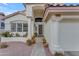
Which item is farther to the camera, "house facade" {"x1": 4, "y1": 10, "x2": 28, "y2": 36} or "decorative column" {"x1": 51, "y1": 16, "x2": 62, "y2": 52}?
"house facade" {"x1": 4, "y1": 10, "x2": 28, "y2": 36}

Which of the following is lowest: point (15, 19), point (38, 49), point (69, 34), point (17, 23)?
point (38, 49)

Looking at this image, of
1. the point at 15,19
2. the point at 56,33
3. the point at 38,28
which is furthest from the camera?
the point at 15,19

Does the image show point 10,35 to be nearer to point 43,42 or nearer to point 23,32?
point 23,32

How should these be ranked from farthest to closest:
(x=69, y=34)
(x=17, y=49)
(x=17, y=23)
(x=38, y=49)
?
(x=17, y=23) → (x=38, y=49) → (x=17, y=49) → (x=69, y=34)

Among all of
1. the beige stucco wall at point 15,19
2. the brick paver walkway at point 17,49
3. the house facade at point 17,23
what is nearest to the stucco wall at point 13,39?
the brick paver walkway at point 17,49

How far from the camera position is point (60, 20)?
7.07 meters

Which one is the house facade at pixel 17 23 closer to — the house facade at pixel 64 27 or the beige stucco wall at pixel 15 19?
the beige stucco wall at pixel 15 19

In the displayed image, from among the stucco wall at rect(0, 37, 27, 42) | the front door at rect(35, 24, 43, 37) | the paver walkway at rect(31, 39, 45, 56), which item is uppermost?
the front door at rect(35, 24, 43, 37)

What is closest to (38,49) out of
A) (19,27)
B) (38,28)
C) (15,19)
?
(38,28)

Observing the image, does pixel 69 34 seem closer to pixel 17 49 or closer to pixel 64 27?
pixel 64 27

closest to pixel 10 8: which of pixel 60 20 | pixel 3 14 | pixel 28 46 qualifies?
pixel 3 14

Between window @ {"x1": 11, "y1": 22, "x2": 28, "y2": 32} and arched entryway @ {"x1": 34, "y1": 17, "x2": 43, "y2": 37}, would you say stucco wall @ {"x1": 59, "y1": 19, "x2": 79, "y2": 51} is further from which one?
window @ {"x1": 11, "y1": 22, "x2": 28, "y2": 32}

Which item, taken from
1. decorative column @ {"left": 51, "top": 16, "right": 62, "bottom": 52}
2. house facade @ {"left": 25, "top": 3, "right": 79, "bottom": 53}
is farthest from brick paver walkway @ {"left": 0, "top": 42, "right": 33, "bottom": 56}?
house facade @ {"left": 25, "top": 3, "right": 79, "bottom": 53}

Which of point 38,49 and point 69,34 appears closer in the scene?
point 69,34
